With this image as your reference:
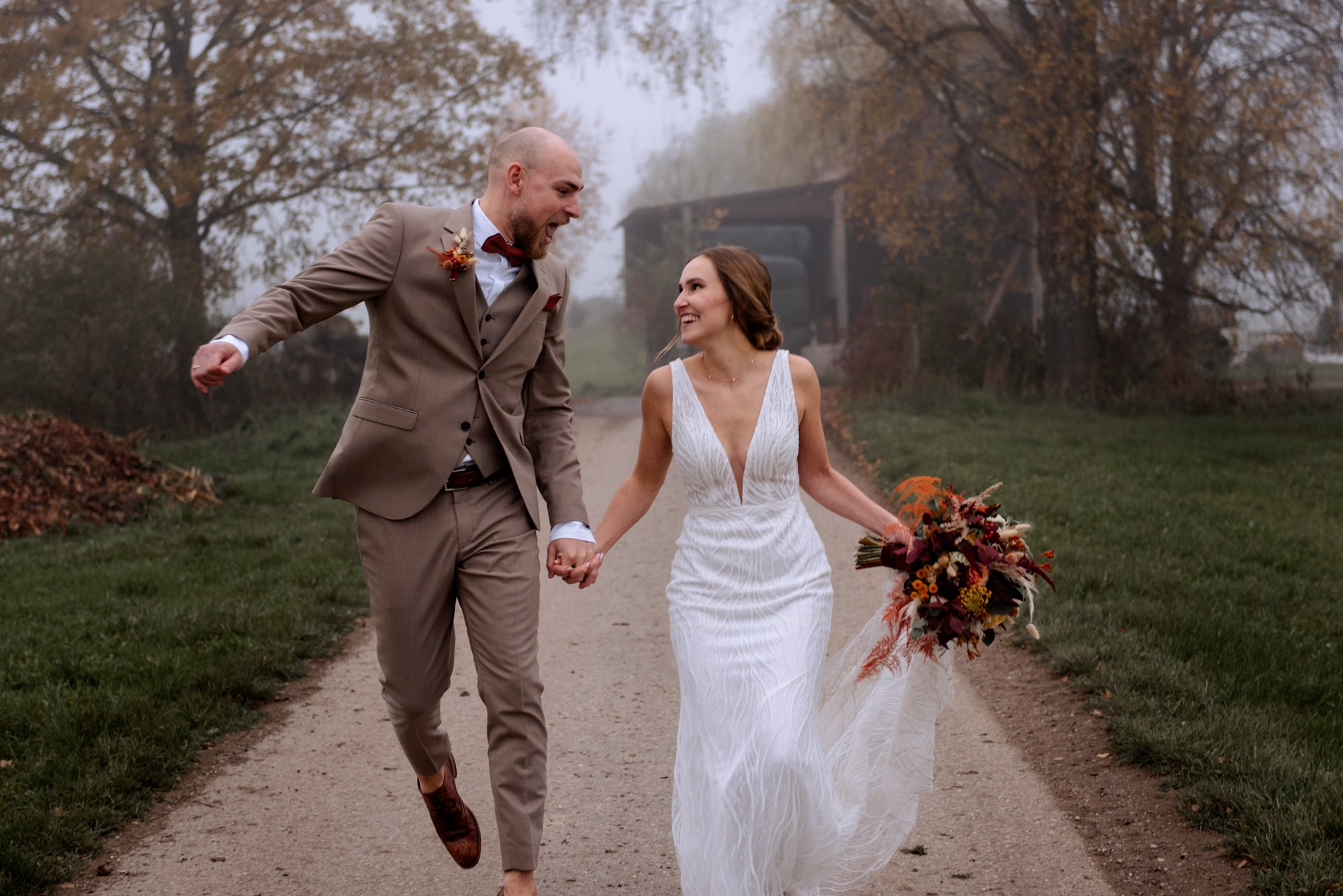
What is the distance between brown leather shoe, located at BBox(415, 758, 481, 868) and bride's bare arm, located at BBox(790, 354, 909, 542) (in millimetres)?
1627

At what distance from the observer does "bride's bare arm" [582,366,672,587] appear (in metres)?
3.98

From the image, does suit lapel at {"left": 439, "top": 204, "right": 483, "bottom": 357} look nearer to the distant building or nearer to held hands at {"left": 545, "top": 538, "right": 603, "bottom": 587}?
held hands at {"left": 545, "top": 538, "right": 603, "bottom": 587}

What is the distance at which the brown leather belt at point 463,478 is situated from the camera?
3.80 metres

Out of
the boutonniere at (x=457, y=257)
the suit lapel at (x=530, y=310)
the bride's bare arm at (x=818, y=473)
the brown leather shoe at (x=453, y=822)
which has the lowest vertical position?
the brown leather shoe at (x=453, y=822)

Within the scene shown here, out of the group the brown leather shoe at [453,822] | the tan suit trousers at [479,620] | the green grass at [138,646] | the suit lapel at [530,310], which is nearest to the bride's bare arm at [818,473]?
the suit lapel at [530,310]

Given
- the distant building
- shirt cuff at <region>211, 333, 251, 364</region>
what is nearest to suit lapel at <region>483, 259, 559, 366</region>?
shirt cuff at <region>211, 333, 251, 364</region>

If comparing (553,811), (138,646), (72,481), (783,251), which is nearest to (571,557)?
(553,811)

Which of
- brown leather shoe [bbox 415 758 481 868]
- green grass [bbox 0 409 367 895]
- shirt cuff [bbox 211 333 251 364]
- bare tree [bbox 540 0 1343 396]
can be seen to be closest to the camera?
shirt cuff [bbox 211 333 251 364]

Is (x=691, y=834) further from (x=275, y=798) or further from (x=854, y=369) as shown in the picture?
(x=854, y=369)

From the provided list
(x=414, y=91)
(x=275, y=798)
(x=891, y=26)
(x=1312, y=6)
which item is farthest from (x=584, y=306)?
(x=275, y=798)

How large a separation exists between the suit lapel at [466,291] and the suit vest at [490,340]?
19 millimetres

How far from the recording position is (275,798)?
493 cm

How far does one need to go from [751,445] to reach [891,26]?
16.6 m

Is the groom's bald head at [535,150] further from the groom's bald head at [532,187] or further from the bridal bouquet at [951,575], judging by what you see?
the bridal bouquet at [951,575]
